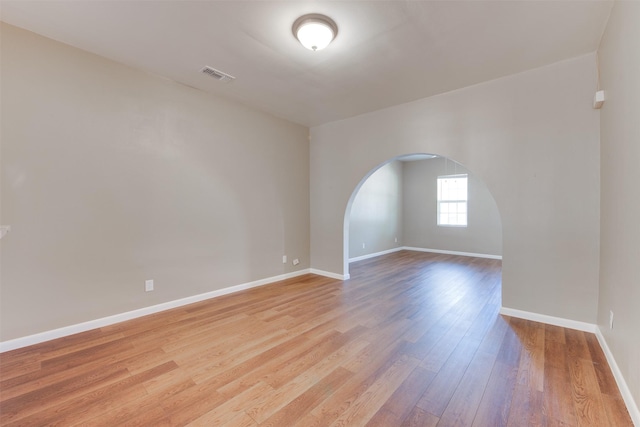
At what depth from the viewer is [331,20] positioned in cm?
224

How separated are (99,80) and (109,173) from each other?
0.99m

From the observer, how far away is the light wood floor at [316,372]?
1609 millimetres

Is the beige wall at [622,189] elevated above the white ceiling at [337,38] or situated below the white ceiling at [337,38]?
below

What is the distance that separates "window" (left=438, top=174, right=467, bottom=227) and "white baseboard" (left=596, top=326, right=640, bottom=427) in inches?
217

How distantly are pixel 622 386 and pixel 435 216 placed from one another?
6.51m

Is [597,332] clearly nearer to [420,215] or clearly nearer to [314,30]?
[314,30]

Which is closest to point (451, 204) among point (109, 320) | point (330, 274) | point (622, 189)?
point (330, 274)

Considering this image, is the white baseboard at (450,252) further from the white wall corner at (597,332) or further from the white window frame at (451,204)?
the white wall corner at (597,332)

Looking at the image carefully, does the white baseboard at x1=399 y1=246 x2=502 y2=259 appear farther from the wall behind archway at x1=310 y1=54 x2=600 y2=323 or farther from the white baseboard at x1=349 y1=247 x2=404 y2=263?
the wall behind archway at x1=310 y1=54 x2=600 y2=323

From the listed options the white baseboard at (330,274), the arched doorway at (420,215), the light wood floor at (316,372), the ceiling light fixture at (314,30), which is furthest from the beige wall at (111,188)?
the arched doorway at (420,215)

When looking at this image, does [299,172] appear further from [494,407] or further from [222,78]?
[494,407]

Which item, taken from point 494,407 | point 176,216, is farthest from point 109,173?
point 494,407

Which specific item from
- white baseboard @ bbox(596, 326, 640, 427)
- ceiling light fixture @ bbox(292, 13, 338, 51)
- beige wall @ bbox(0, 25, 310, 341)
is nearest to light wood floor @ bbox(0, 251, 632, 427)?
white baseboard @ bbox(596, 326, 640, 427)

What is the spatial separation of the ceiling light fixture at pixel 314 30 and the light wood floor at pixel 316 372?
9.06 ft
